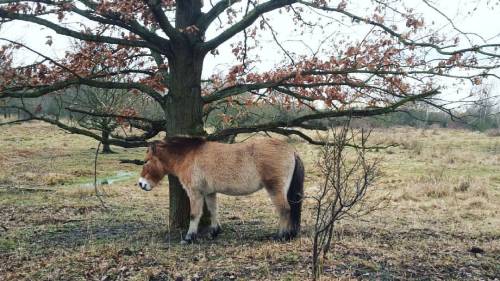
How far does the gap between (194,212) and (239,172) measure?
125cm

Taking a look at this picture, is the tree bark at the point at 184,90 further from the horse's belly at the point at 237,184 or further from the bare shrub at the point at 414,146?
the bare shrub at the point at 414,146

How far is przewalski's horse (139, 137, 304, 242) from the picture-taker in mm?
9227

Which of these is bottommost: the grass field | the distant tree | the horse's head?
the grass field

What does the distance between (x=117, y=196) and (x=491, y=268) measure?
1334 centimetres

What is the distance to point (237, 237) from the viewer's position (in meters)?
10.0

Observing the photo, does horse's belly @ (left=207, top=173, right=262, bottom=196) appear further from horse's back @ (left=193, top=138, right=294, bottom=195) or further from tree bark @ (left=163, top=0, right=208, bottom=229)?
tree bark @ (left=163, top=0, right=208, bottom=229)

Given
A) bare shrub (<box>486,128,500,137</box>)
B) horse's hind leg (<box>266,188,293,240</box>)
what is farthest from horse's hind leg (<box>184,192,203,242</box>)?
bare shrub (<box>486,128,500,137</box>)

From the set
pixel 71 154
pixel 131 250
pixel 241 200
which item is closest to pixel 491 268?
pixel 131 250

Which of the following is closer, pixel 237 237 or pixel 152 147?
pixel 237 237

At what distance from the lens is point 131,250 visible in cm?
857

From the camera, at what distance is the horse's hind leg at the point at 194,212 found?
9.61 m

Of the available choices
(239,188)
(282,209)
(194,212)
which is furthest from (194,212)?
(282,209)

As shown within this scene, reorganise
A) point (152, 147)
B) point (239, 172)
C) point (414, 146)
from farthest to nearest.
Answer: point (414, 146)
point (152, 147)
point (239, 172)

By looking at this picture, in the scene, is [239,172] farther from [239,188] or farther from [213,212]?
[213,212]
